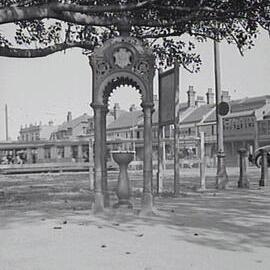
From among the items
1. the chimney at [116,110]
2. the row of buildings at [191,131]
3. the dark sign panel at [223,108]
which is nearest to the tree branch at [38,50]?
the dark sign panel at [223,108]

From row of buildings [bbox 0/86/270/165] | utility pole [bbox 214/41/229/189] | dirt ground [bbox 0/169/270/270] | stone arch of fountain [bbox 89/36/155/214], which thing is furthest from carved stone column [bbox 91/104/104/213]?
row of buildings [bbox 0/86/270/165]

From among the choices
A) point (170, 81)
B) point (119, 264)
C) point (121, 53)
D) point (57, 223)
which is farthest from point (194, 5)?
point (119, 264)

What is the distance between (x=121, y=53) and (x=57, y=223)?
3725 mm

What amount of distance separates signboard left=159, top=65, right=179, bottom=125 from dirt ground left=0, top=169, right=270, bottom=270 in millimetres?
3869

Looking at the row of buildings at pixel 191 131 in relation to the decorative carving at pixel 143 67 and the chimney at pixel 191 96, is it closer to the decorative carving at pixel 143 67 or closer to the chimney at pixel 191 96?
the chimney at pixel 191 96

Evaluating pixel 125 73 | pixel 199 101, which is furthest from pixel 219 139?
pixel 199 101

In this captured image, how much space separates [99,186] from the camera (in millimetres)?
10203

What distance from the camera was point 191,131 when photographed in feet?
246

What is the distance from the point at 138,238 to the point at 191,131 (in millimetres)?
68379

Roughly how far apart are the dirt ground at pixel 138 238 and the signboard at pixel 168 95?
3869 millimetres

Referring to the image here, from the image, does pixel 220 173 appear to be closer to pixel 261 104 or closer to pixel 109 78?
pixel 109 78

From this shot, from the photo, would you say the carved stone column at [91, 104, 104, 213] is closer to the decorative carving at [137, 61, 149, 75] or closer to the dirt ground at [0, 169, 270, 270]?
the dirt ground at [0, 169, 270, 270]

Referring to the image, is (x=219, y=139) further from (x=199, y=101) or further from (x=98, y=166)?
(x=199, y=101)

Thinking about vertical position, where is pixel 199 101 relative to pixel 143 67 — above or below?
above
